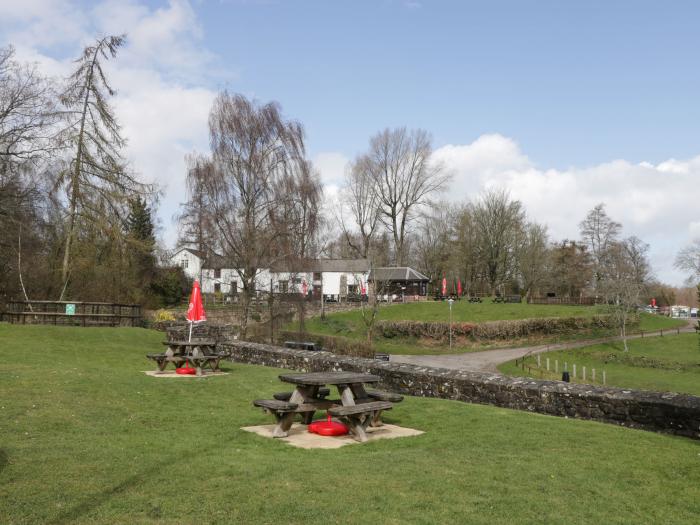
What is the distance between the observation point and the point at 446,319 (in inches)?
1917

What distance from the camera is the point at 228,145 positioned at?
1173 inches

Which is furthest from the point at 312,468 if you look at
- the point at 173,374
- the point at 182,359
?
the point at 182,359

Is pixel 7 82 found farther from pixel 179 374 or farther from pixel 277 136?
pixel 179 374

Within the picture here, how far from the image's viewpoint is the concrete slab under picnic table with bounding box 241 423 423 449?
8.20m

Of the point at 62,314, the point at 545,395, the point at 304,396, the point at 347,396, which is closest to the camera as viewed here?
the point at 347,396

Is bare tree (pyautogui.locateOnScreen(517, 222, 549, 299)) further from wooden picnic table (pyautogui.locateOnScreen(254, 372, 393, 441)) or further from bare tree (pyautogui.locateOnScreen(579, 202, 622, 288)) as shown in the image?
wooden picnic table (pyautogui.locateOnScreen(254, 372, 393, 441))

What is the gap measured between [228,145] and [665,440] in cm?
2543

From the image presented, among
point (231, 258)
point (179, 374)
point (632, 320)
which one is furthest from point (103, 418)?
point (632, 320)

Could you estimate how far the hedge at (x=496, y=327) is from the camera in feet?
145

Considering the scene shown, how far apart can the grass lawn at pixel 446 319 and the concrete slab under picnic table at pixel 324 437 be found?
32029 millimetres

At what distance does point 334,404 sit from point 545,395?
14.2 feet

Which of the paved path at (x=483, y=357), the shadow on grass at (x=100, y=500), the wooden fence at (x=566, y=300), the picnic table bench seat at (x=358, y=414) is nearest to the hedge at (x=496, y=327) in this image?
the paved path at (x=483, y=357)

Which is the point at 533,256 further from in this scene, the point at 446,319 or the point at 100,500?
the point at 100,500

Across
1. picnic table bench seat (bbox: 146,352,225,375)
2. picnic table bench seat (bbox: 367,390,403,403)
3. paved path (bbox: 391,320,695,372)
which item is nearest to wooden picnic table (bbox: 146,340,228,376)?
picnic table bench seat (bbox: 146,352,225,375)
